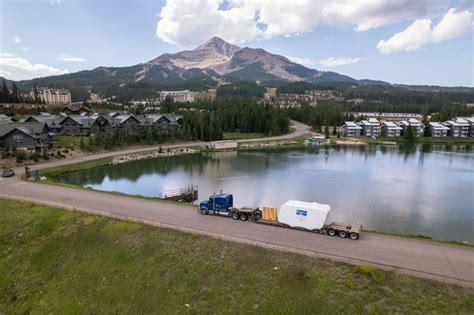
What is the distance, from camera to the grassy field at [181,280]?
38.5 feet

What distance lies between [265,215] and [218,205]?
3207 millimetres

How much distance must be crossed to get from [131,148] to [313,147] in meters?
42.5

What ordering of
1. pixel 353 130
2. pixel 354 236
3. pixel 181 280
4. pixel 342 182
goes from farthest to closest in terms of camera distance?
pixel 353 130 < pixel 342 182 < pixel 354 236 < pixel 181 280

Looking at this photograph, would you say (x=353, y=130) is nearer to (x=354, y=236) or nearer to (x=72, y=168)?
(x=72, y=168)

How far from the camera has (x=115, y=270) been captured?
14.8 m

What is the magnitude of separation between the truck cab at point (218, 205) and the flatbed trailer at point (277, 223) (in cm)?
6

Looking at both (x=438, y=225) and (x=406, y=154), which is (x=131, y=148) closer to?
(x=438, y=225)

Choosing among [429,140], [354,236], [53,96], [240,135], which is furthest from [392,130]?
[53,96]

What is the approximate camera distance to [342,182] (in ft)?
127

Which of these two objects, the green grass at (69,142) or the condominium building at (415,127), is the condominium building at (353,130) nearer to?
the condominium building at (415,127)

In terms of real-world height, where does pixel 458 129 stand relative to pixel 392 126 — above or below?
below

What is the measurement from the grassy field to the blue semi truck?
2.92 metres

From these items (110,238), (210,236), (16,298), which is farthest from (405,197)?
(16,298)

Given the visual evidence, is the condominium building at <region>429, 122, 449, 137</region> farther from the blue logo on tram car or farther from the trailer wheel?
the blue logo on tram car
